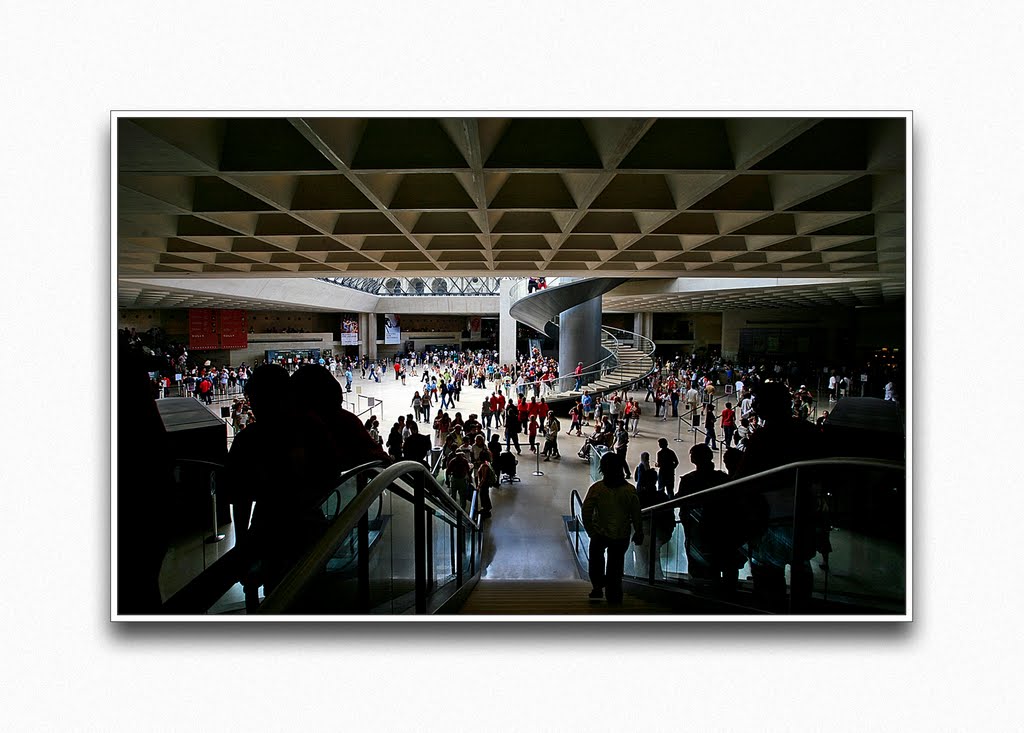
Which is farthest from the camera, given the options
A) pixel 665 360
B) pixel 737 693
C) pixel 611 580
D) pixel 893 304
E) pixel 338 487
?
pixel 665 360

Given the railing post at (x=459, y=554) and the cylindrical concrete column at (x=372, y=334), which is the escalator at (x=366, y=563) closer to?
the railing post at (x=459, y=554)

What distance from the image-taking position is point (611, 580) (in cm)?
258

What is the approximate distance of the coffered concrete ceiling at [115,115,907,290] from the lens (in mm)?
2078

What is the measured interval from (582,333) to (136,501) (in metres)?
13.2

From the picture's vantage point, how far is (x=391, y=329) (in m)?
29.6

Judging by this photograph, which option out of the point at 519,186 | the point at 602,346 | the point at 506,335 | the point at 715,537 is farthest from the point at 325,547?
the point at 506,335

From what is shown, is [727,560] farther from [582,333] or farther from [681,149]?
[582,333]

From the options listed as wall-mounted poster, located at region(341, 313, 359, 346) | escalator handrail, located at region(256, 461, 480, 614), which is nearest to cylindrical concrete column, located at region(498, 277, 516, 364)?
wall-mounted poster, located at region(341, 313, 359, 346)

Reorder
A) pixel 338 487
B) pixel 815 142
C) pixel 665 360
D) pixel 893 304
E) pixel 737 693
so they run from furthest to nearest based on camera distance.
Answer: pixel 665 360, pixel 893 304, pixel 737 693, pixel 815 142, pixel 338 487
